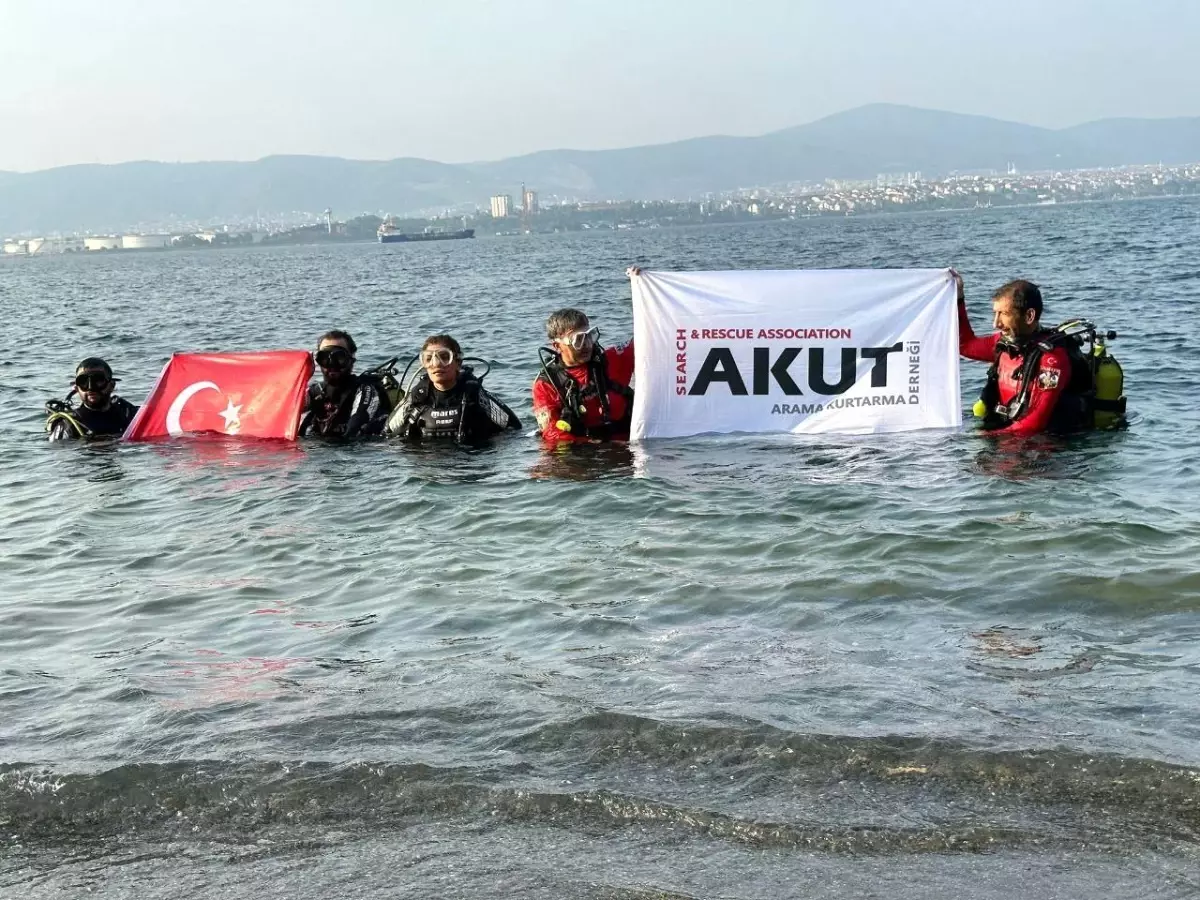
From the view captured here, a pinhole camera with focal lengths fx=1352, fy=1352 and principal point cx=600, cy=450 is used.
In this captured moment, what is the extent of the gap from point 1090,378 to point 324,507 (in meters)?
6.06

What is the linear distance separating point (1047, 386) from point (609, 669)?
557 cm

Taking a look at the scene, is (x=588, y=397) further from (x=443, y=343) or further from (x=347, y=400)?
(x=347, y=400)

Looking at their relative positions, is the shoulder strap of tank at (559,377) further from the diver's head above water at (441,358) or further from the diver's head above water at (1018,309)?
the diver's head above water at (1018,309)

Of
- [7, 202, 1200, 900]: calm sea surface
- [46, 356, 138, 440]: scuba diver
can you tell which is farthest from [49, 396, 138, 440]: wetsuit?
[7, 202, 1200, 900]: calm sea surface

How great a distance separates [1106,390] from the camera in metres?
10.7

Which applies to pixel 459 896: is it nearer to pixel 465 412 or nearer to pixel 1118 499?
pixel 1118 499

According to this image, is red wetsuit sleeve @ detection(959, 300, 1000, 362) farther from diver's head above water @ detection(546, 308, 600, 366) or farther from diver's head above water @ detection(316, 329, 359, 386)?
diver's head above water @ detection(316, 329, 359, 386)

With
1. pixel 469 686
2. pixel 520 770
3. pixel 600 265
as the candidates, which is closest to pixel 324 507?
pixel 469 686

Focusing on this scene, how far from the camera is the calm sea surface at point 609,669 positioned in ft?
14.2

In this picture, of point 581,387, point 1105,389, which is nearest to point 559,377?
point 581,387

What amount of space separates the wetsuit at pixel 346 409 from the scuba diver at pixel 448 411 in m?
0.45

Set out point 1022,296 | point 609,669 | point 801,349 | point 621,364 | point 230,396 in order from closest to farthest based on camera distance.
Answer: point 609,669, point 1022,296, point 801,349, point 621,364, point 230,396

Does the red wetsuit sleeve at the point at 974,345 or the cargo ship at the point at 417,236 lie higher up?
the cargo ship at the point at 417,236

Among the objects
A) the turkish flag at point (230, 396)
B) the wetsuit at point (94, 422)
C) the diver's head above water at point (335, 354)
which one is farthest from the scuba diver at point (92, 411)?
the diver's head above water at point (335, 354)
